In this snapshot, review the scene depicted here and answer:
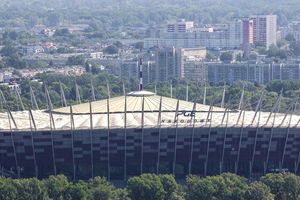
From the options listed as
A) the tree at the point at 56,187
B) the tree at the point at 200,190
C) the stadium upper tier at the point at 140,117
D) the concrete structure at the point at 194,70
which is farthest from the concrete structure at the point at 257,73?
the tree at the point at 56,187

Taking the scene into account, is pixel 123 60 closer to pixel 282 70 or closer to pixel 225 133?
pixel 282 70

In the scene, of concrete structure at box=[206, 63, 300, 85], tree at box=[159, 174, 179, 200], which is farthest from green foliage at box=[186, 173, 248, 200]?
concrete structure at box=[206, 63, 300, 85]

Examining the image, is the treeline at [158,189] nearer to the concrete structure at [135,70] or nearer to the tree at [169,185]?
the tree at [169,185]

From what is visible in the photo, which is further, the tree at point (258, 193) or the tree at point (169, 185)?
the tree at point (169, 185)

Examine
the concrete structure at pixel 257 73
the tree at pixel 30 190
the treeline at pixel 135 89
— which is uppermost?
the tree at pixel 30 190

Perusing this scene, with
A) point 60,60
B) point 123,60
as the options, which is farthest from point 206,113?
point 60,60

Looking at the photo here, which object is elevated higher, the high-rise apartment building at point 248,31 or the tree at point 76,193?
the tree at point 76,193

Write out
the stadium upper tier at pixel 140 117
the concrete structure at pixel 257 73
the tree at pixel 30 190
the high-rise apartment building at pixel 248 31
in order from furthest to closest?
the high-rise apartment building at pixel 248 31 → the concrete structure at pixel 257 73 → the stadium upper tier at pixel 140 117 → the tree at pixel 30 190
